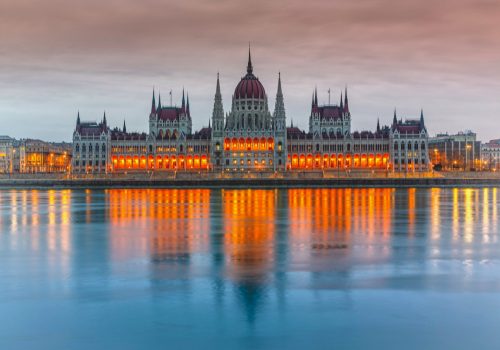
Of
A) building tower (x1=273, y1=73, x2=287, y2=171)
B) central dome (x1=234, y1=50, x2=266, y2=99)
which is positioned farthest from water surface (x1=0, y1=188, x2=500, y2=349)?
central dome (x1=234, y1=50, x2=266, y2=99)

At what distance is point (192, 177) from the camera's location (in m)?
101

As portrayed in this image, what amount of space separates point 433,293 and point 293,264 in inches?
224

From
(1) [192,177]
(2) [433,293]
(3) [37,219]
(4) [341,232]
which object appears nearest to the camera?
(2) [433,293]

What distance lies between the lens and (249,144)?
140375 millimetres

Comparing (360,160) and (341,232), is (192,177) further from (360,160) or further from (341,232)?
(341,232)

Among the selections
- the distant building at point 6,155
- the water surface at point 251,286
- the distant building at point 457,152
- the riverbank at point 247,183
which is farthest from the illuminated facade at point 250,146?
the water surface at point 251,286

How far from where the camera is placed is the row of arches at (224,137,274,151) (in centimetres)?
14000

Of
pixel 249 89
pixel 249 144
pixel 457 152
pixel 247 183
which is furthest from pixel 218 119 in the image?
pixel 457 152

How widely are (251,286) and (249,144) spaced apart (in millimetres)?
122809

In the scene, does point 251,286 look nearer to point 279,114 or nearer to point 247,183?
point 247,183

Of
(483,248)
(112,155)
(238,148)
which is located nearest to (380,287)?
(483,248)

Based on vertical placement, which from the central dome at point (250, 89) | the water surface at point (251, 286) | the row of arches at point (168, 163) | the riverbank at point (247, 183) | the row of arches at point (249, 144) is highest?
the central dome at point (250, 89)

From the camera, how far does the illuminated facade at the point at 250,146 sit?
5512 inches

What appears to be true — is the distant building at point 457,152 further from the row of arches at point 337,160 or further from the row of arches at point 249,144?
the row of arches at point 249,144
